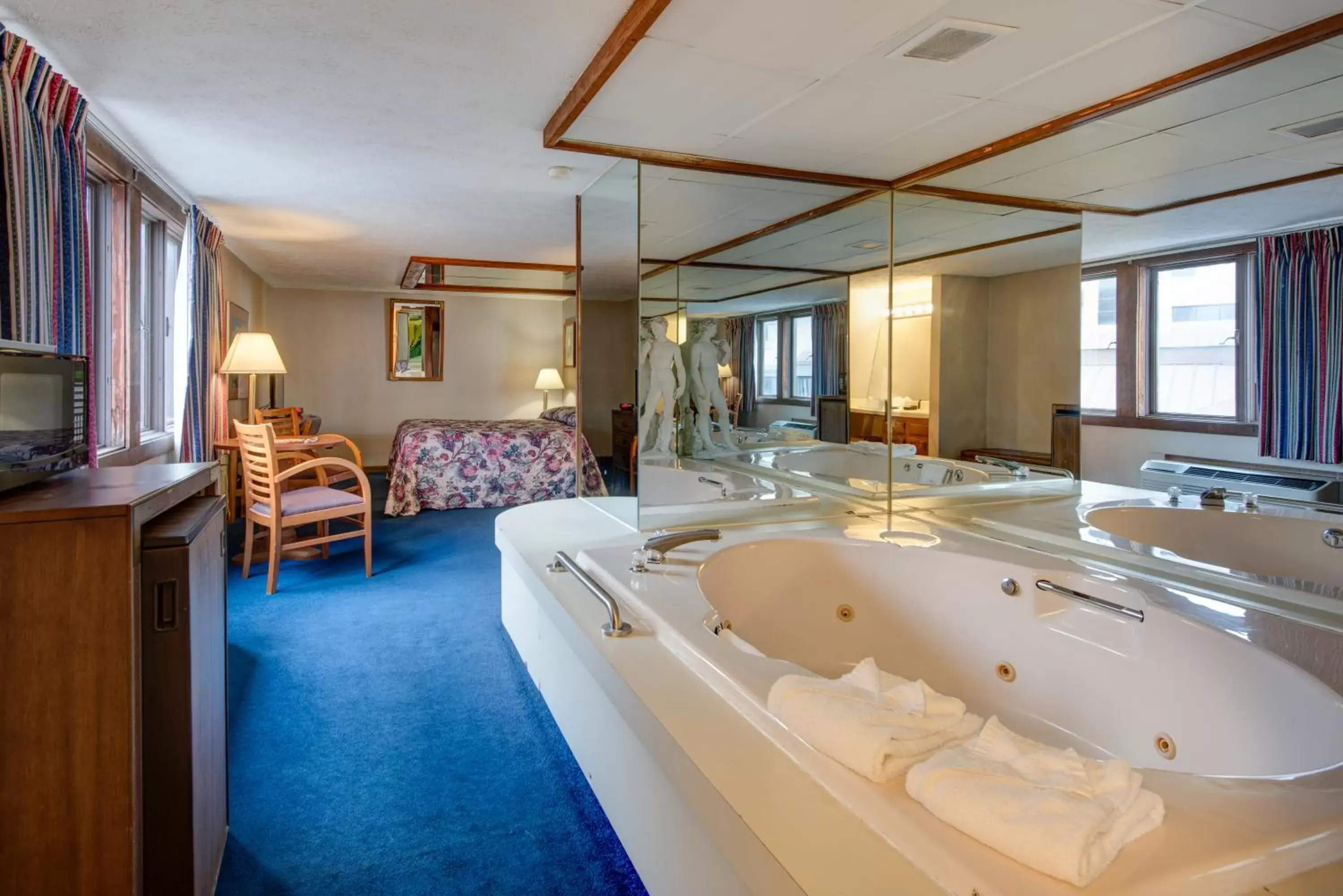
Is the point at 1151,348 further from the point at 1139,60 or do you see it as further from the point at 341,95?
the point at 341,95

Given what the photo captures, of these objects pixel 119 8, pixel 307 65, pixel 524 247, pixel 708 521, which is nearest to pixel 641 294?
pixel 708 521

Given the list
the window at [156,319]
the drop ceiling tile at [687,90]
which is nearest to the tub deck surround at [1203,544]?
the drop ceiling tile at [687,90]

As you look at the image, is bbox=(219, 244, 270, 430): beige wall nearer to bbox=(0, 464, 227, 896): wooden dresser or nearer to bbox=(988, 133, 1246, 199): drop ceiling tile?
bbox=(0, 464, 227, 896): wooden dresser

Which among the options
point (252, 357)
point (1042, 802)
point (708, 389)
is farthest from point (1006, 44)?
point (252, 357)

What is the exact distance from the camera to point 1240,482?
1504 mm

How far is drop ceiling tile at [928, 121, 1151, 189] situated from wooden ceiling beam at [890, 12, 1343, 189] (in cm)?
2

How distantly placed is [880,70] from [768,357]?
116 centimetres

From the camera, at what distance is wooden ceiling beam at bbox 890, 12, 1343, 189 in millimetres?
1496

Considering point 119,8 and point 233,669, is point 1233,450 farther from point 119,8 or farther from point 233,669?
point 233,669

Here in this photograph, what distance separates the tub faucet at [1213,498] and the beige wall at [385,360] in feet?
25.1

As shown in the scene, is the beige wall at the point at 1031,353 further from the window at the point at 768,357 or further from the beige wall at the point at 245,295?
the beige wall at the point at 245,295

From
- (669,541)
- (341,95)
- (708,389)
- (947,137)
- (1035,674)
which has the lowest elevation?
(1035,674)

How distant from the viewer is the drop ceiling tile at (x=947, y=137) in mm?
2238

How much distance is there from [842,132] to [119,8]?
82.7 inches
